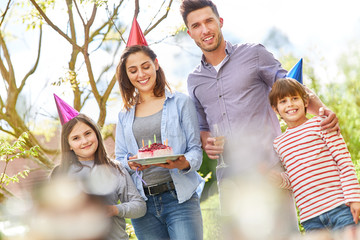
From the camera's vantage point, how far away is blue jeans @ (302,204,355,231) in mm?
1534

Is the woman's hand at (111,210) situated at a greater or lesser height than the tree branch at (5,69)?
lesser

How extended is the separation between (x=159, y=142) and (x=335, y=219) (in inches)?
29.9

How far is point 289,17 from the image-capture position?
502cm

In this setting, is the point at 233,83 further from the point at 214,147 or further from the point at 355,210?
the point at 355,210

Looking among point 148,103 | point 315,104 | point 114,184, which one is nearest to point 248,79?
Result: point 315,104

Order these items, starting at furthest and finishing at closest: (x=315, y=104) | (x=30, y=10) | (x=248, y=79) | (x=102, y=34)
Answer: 1. (x=102, y=34)
2. (x=30, y=10)
3. (x=248, y=79)
4. (x=315, y=104)

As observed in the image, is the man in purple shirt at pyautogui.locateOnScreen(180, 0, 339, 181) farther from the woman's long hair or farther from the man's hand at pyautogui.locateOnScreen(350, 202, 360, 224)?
the man's hand at pyautogui.locateOnScreen(350, 202, 360, 224)

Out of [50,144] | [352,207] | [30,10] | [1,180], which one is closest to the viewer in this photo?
[352,207]

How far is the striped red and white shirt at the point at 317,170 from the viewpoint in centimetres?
157

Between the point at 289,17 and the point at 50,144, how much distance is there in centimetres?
368

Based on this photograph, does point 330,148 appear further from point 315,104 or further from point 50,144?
point 50,144

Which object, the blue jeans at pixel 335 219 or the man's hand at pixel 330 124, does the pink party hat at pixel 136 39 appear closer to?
the man's hand at pixel 330 124

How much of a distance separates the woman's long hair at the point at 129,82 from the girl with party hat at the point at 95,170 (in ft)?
0.65

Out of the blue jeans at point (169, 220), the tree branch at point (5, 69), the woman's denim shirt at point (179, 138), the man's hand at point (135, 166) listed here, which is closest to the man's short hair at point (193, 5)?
the woman's denim shirt at point (179, 138)
